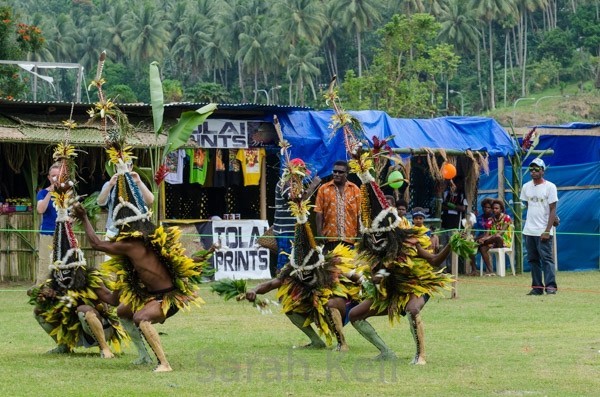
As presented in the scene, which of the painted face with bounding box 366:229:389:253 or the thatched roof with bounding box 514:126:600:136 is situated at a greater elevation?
the thatched roof with bounding box 514:126:600:136

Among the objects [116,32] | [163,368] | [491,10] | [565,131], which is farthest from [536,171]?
[116,32]

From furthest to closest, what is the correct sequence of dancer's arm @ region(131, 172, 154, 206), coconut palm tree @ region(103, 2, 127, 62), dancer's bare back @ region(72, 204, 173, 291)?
1. coconut palm tree @ region(103, 2, 127, 62)
2. dancer's arm @ region(131, 172, 154, 206)
3. dancer's bare back @ region(72, 204, 173, 291)

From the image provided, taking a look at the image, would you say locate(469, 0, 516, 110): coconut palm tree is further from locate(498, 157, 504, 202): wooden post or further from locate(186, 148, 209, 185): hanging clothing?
locate(186, 148, 209, 185): hanging clothing

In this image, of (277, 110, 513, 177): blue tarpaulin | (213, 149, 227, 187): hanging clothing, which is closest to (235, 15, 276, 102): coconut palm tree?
(277, 110, 513, 177): blue tarpaulin

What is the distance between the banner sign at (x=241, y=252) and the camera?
21.1 metres

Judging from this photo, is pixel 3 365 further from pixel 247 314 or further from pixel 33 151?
pixel 33 151

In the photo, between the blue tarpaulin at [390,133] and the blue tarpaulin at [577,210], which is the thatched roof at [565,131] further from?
the blue tarpaulin at [390,133]

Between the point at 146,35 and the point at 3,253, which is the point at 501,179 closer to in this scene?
the point at 3,253

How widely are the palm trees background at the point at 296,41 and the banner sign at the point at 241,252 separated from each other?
67719mm

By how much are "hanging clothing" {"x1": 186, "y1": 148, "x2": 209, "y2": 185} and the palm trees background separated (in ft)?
222

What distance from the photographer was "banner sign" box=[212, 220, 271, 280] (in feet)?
69.3

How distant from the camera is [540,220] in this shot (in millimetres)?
17344

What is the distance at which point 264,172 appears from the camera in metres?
21.8

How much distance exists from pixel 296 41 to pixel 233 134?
3093 inches
